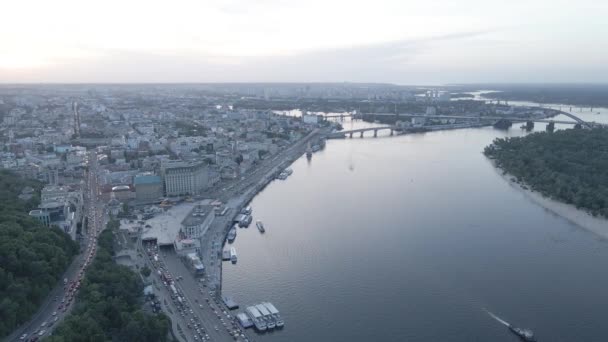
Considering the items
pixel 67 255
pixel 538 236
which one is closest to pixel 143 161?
pixel 67 255

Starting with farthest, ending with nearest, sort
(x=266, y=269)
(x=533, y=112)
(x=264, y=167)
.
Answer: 1. (x=533, y=112)
2. (x=264, y=167)
3. (x=266, y=269)

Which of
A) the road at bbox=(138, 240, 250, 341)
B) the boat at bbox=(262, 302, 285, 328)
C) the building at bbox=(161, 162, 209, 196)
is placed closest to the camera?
the road at bbox=(138, 240, 250, 341)

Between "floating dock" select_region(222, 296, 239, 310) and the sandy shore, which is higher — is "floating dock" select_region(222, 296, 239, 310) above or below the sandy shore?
below

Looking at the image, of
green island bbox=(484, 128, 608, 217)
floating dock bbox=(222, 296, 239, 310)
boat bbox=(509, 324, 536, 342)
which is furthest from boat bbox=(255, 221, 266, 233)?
green island bbox=(484, 128, 608, 217)

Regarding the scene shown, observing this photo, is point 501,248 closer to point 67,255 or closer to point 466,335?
point 466,335

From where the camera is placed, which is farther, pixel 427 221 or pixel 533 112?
pixel 533 112

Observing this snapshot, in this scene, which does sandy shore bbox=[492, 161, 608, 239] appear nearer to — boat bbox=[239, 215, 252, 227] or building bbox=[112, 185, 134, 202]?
boat bbox=[239, 215, 252, 227]

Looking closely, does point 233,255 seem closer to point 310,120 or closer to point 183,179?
point 183,179
